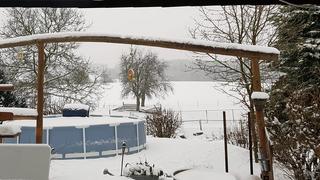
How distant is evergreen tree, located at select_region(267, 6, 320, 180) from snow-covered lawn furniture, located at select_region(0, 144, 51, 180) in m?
5.53

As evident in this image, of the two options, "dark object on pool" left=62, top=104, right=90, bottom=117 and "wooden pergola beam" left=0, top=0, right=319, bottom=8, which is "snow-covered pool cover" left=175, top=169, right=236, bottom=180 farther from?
"dark object on pool" left=62, top=104, right=90, bottom=117

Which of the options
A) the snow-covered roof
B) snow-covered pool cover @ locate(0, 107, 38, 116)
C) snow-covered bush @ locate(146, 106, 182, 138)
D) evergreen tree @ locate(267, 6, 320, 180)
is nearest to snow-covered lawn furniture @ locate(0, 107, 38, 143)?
snow-covered pool cover @ locate(0, 107, 38, 116)

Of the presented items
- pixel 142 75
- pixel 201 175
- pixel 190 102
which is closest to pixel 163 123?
pixel 201 175

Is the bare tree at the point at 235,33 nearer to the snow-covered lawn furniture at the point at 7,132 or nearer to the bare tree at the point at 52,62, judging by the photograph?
the snow-covered lawn furniture at the point at 7,132

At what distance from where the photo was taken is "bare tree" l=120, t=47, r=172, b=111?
35.7 meters

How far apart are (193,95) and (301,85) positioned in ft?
151

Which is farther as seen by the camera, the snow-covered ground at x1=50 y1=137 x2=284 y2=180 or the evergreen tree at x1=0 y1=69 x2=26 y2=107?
the evergreen tree at x1=0 y1=69 x2=26 y2=107

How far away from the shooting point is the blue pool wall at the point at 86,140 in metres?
11.0

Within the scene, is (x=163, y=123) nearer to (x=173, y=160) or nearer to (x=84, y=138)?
(x=84, y=138)

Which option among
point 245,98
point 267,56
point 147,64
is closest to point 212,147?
point 245,98

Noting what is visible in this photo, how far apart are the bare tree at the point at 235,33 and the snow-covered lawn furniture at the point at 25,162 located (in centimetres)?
839

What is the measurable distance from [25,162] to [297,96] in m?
6.16

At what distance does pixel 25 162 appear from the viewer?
1.93 metres

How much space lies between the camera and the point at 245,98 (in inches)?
417
